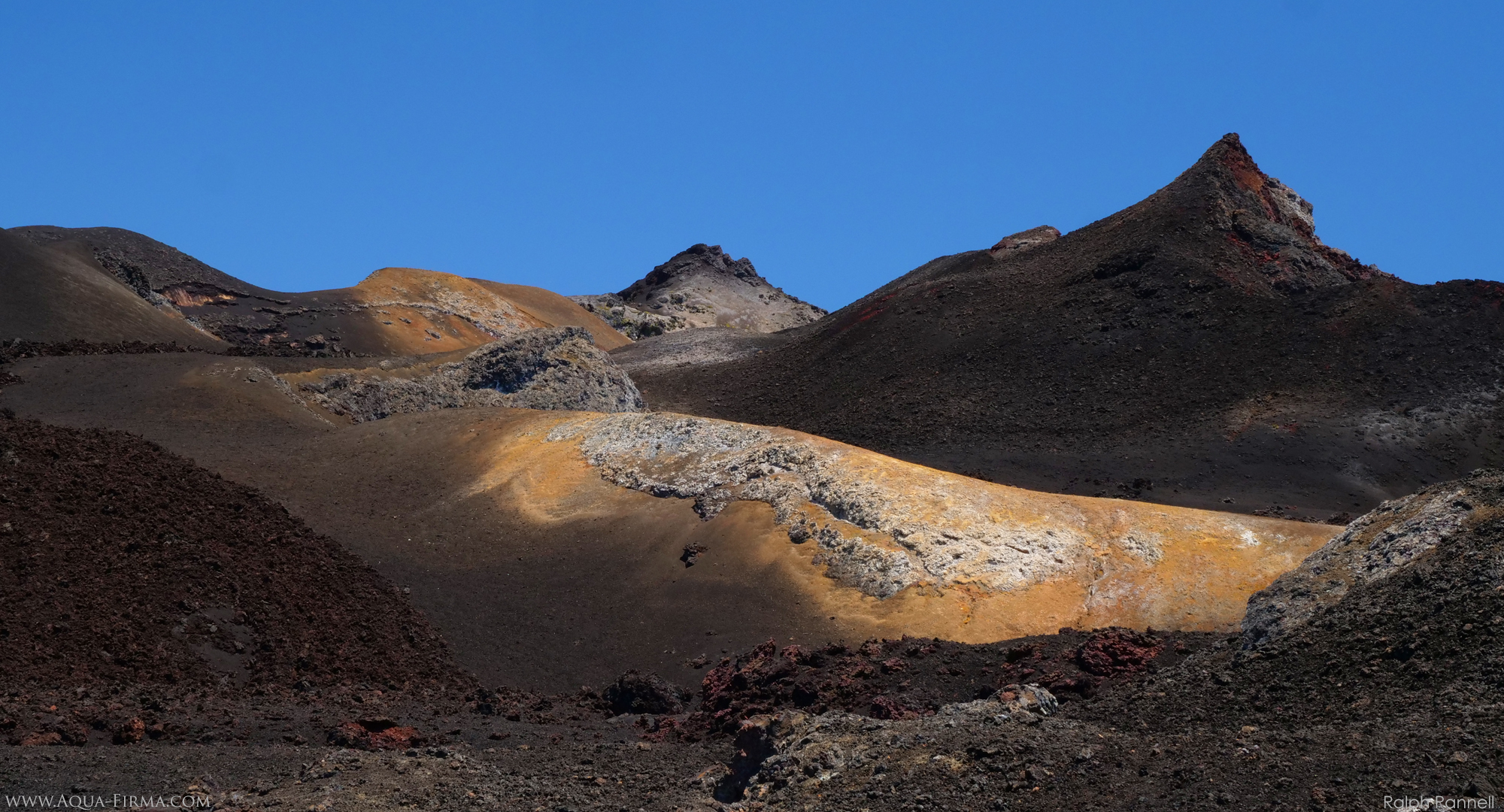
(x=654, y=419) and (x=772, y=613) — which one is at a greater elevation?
(x=654, y=419)

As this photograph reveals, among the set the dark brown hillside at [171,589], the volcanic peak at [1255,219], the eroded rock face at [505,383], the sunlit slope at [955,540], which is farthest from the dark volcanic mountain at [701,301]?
the dark brown hillside at [171,589]

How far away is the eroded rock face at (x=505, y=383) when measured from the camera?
3934 cm

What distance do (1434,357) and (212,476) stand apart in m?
41.6

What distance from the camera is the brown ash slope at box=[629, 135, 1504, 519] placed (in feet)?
135

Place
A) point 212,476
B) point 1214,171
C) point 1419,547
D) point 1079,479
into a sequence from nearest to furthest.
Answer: point 1419,547, point 212,476, point 1079,479, point 1214,171

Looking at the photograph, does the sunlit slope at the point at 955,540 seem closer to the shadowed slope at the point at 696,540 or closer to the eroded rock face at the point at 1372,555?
the shadowed slope at the point at 696,540

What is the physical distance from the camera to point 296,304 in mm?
70500

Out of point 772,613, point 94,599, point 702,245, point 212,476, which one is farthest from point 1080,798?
point 702,245

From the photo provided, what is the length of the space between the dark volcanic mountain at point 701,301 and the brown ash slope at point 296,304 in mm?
15957

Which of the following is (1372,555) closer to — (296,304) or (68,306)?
(68,306)

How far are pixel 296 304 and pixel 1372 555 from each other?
6458cm

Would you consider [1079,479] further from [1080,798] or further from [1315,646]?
[1080,798]

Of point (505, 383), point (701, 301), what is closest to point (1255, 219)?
point (505, 383)

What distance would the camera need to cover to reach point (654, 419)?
32.3 m
